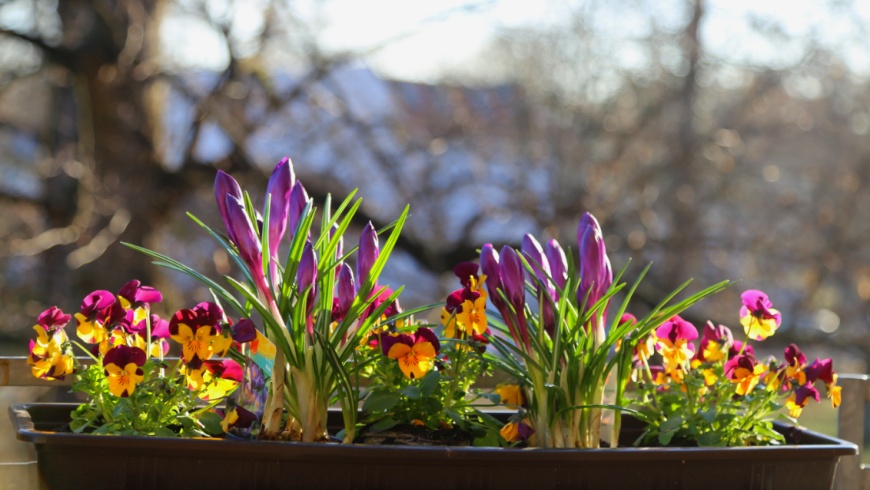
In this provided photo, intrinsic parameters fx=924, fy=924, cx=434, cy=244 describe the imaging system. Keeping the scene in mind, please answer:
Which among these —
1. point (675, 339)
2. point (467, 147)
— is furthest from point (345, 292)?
point (467, 147)

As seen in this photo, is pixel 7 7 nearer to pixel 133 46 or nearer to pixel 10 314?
pixel 133 46

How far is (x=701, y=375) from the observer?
1.25m

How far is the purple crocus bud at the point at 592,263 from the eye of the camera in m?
1.13

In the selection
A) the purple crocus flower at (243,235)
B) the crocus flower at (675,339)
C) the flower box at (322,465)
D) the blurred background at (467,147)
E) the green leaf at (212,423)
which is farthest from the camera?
the blurred background at (467,147)

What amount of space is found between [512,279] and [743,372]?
0.33 meters

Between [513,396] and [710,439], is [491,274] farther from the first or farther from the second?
[710,439]

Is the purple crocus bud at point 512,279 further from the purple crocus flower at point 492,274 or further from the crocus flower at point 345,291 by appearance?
the crocus flower at point 345,291

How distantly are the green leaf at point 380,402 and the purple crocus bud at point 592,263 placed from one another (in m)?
0.27

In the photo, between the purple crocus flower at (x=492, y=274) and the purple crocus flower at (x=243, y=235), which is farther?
the purple crocus flower at (x=492, y=274)

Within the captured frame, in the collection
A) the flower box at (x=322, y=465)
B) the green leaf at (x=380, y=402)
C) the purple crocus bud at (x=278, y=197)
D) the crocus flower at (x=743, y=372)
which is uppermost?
the purple crocus bud at (x=278, y=197)

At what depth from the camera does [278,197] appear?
3.56 feet

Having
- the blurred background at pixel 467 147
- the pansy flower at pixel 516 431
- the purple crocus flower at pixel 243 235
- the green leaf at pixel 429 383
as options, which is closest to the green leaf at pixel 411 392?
the green leaf at pixel 429 383

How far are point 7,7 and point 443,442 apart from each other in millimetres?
3754

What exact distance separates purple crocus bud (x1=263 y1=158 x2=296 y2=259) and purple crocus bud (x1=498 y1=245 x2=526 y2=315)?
0.88ft
